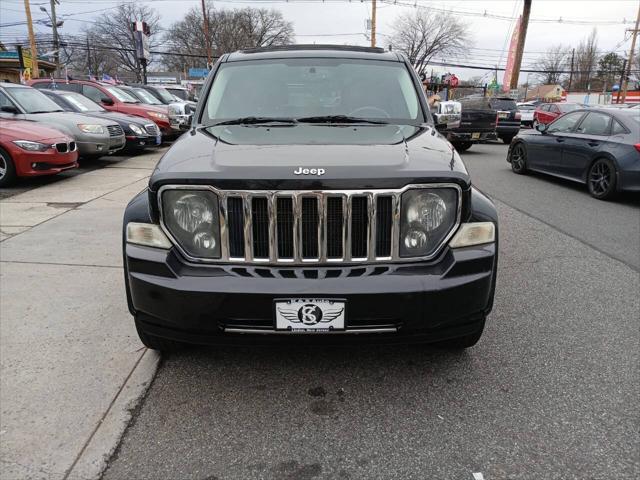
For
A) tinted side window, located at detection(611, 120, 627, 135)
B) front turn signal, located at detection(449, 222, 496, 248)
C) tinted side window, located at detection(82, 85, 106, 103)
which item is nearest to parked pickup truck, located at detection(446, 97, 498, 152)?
tinted side window, located at detection(611, 120, 627, 135)

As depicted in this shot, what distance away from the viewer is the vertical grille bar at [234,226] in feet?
8.11

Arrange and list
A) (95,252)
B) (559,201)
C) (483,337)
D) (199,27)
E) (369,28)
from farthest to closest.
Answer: (199,27) < (369,28) < (559,201) < (95,252) < (483,337)

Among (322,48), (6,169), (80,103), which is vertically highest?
(322,48)

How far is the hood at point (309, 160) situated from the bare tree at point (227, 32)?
220ft

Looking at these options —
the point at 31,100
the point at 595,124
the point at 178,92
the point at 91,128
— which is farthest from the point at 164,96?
the point at 595,124

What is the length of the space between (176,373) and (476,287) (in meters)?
1.81

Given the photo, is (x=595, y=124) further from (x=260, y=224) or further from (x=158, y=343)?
(x=158, y=343)

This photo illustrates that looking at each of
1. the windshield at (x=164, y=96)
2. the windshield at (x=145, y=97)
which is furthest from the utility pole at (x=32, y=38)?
the windshield at (x=145, y=97)

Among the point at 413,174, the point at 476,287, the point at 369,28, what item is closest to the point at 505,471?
the point at 476,287

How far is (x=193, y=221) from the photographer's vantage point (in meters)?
2.54

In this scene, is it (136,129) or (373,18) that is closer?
(136,129)

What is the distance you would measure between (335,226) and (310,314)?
0.44 metres

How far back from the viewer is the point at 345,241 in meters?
2.47

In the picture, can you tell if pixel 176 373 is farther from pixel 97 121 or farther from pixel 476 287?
pixel 97 121
